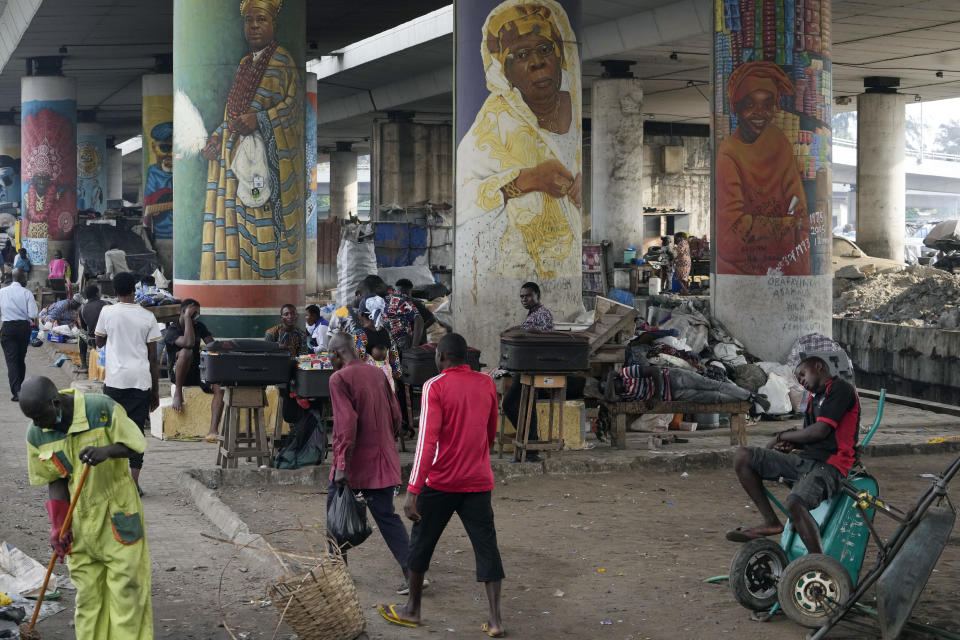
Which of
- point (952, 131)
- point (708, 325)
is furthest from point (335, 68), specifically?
point (952, 131)

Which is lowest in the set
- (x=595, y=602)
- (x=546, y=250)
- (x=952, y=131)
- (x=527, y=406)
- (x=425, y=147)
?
(x=595, y=602)

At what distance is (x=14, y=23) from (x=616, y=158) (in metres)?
15.6

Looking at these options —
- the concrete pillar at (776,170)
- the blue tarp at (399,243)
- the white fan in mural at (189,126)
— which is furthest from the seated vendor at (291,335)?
the blue tarp at (399,243)

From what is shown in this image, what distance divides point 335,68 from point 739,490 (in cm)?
2956

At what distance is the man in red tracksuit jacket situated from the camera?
6527 mm

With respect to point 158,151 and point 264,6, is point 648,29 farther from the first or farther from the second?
point 158,151

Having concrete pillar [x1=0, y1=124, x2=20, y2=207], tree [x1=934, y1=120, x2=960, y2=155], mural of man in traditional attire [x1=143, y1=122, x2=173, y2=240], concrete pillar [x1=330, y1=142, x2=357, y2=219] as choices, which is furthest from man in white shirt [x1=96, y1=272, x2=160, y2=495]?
tree [x1=934, y1=120, x2=960, y2=155]

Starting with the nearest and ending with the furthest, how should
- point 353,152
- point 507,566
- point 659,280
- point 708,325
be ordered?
point 507,566 → point 708,325 → point 659,280 → point 353,152

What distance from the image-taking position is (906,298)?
78.2ft

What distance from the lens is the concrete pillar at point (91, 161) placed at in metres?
51.2

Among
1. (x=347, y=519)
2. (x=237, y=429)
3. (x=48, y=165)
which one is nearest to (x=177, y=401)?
(x=237, y=429)

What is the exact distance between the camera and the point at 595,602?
291 inches

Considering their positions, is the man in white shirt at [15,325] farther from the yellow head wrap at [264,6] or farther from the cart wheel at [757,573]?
the cart wheel at [757,573]

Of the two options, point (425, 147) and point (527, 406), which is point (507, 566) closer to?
point (527, 406)
